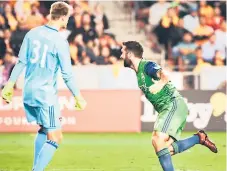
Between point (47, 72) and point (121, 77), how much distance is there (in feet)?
29.6

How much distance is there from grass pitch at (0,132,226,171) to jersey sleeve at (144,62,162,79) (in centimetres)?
229

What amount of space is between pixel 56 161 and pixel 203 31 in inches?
367

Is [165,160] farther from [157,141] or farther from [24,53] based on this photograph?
[24,53]

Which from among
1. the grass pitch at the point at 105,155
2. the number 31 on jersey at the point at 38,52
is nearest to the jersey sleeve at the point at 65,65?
the number 31 on jersey at the point at 38,52

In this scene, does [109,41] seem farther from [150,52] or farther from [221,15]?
[221,15]

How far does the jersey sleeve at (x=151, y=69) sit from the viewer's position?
25.3 feet

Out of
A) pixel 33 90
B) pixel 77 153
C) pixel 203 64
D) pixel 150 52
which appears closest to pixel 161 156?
pixel 33 90

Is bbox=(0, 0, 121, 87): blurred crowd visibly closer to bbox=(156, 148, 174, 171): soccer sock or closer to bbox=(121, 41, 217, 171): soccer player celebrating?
bbox=(121, 41, 217, 171): soccer player celebrating

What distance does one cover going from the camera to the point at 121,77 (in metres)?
16.8

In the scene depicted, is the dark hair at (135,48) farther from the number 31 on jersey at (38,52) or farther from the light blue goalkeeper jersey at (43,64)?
the number 31 on jersey at (38,52)

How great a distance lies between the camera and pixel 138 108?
16.0 meters

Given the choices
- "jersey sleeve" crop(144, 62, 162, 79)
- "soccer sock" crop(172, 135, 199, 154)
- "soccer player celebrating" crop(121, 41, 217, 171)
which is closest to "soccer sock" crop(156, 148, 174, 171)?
"soccer player celebrating" crop(121, 41, 217, 171)

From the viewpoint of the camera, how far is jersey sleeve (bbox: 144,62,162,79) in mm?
7719

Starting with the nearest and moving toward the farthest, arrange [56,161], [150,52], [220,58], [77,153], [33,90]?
[33,90] < [56,161] < [77,153] < [220,58] < [150,52]
